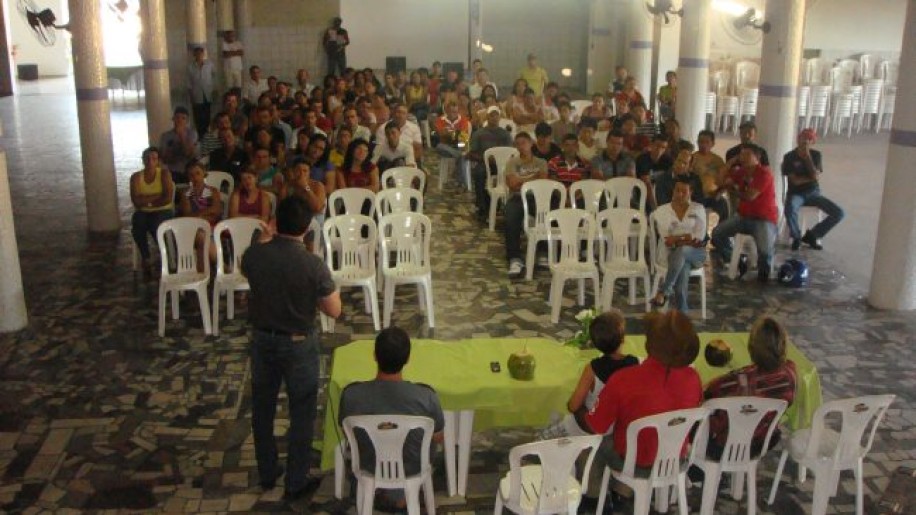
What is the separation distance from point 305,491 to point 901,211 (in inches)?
228

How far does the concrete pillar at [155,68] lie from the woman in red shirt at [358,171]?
5.31 metres

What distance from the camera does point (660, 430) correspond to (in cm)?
455

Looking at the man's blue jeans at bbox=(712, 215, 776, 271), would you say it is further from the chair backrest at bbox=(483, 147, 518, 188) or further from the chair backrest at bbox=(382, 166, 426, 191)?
the chair backrest at bbox=(382, 166, 426, 191)

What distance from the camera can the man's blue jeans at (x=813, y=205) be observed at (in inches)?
401

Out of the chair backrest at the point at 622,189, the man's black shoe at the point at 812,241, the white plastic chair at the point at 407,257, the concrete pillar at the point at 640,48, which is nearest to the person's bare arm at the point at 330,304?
the white plastic chair at the point at 407,257

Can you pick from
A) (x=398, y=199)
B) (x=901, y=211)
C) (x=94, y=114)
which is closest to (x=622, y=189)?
(x=398, y=199)

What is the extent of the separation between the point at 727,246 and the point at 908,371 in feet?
9.55

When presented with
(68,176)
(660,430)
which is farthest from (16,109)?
(660,430)

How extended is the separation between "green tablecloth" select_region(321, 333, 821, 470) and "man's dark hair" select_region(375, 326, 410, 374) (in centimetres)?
63

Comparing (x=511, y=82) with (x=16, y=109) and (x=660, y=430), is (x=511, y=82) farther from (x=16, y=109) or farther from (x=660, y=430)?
(x=660, y=430)

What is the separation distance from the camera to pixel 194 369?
715cm

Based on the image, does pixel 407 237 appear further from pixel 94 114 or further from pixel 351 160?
pixel 94 114

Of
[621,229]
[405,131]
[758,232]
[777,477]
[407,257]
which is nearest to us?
[777,477]

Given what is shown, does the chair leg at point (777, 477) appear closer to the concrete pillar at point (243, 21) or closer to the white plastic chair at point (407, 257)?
the white plastic chair at point (407, 257)
